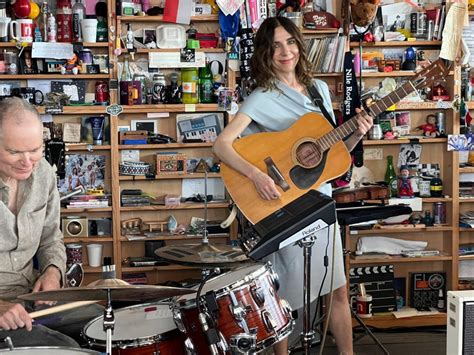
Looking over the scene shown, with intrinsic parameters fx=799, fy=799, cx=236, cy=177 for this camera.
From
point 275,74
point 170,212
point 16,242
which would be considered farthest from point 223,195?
point 16,242

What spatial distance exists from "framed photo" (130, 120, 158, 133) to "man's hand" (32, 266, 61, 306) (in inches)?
94.7

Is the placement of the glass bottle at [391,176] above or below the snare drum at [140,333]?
above

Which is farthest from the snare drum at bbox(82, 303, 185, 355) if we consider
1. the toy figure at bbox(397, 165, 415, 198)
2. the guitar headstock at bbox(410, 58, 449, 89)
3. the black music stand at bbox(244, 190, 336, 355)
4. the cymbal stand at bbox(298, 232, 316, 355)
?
the toy figure at bbox(397, 165, 415, 198)

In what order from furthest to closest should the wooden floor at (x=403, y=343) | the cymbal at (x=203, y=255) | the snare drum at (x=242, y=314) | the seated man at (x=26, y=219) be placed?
the wooden floor at (x=403, y=343) → the cymbal at (x=203, y=255) → the snare drum at (x=242, y=314) → the seated man at (x=26, y=219)

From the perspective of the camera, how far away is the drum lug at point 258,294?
2.83 metres

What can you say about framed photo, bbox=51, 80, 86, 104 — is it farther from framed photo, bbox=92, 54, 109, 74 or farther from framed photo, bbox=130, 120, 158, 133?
framed photo, bbox=130, 120, 158, 133

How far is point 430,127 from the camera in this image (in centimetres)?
511

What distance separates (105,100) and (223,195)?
95 cm

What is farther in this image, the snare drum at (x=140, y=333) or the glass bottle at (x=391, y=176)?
the glass bottle at (x=391, y=176)

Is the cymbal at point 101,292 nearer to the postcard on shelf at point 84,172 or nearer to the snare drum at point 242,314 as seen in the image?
the snare drum at point 242,314

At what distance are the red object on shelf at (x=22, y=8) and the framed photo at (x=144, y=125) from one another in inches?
35.8

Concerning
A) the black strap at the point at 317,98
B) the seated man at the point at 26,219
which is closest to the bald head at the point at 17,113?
the seated man at the point at 26,219

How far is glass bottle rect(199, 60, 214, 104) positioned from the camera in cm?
494

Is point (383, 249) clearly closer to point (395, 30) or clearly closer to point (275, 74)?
point (395, 30)
